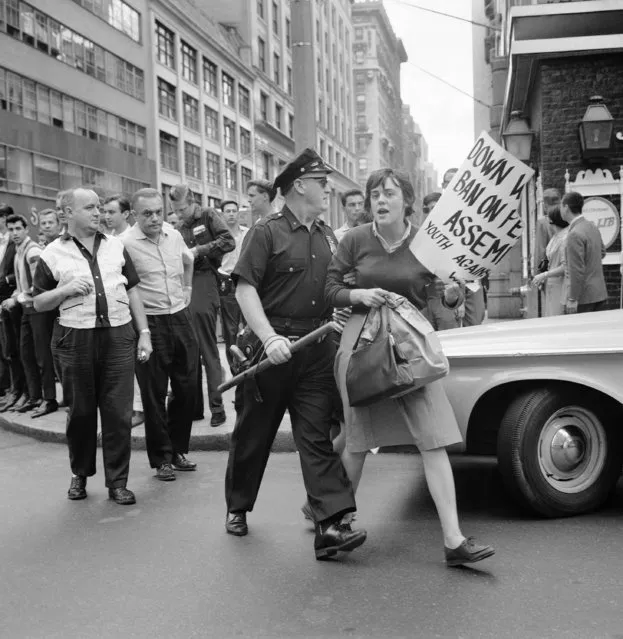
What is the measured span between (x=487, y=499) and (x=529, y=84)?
9185mm

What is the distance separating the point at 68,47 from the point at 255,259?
34.1 meters

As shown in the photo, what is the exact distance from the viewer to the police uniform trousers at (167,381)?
5.87m

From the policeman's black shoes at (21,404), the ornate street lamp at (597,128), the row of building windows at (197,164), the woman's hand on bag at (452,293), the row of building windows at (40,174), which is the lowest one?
the policeman's black shoes at (21,404)

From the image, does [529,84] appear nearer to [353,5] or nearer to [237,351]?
[237,351]

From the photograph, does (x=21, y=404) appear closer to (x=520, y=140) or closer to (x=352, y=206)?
(x=352, y=206)

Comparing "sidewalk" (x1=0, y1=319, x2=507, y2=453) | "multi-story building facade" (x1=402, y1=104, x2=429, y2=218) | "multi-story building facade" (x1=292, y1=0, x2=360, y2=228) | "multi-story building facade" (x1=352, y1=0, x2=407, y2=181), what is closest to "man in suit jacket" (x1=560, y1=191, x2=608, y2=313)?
"sidewalk" (x1=0, y1=319, x2=507, y2=453)

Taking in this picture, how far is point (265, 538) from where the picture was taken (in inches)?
175

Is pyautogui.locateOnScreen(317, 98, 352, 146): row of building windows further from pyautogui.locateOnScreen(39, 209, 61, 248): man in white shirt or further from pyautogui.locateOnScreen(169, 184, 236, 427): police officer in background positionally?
pyautogui.locateOnScreen(169, 184, 236, 427): police officer in background

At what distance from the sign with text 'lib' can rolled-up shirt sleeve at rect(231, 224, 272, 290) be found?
954 mm

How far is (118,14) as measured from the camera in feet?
129

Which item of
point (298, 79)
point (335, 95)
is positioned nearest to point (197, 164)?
point (335, 95)

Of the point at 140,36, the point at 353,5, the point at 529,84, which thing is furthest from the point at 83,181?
the point at 353,5

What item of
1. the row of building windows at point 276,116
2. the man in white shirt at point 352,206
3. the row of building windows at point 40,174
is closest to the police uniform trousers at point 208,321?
the man in white shirt at point 352,206

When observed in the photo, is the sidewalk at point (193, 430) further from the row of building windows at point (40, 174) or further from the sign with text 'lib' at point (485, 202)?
the row of building windows at point (40, 174)
